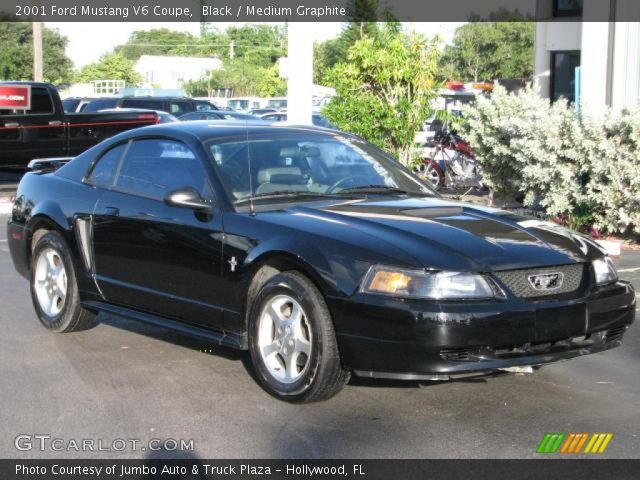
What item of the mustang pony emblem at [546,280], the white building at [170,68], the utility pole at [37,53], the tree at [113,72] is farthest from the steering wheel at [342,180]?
the white building at [170,68]

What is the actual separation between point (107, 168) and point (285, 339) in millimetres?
2328

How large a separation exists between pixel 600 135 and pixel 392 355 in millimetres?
6493

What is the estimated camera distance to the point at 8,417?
5.27 meters

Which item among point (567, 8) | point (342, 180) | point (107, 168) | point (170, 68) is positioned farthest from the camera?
point (170, 68)

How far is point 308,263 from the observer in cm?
527

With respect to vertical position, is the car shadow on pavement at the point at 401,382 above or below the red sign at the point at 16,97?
below

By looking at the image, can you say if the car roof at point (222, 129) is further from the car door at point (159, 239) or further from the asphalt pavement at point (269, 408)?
the asphalt pavement at point (269, 408)

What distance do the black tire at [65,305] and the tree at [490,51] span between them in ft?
203

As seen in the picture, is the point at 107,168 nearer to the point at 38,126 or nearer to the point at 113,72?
the point at 38,126

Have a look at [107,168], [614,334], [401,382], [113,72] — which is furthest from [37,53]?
[113,72]

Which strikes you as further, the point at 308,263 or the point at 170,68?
the point at 170,68

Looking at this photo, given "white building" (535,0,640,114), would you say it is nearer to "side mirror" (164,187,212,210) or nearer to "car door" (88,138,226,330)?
"car door" (88,138,226,330)

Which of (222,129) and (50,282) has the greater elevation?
(222,129)

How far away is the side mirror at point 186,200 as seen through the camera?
5891 millimetres
